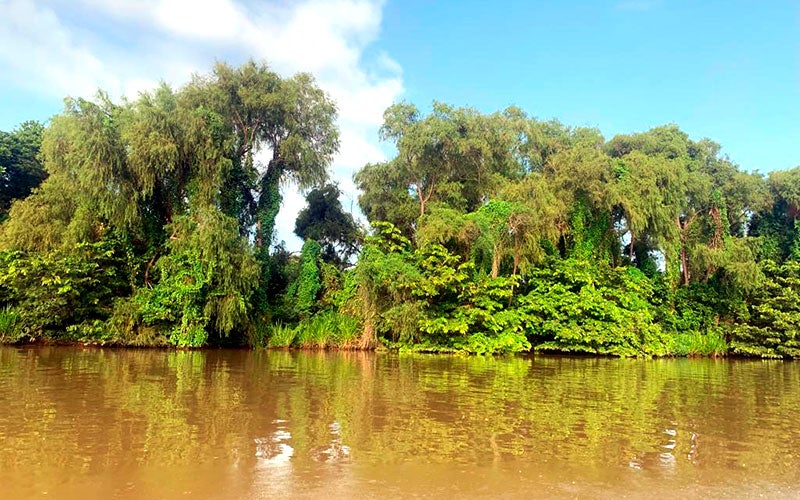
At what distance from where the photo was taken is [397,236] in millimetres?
25219

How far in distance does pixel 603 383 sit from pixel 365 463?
9.49 metres

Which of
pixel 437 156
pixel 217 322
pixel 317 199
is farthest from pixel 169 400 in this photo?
pixel 317 199

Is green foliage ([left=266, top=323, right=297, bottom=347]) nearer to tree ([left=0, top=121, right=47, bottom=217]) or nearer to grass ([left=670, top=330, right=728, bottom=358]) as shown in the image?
tree ([left=0, top=121, right=47, bottom=217])

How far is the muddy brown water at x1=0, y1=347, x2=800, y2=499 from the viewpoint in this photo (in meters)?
5.23

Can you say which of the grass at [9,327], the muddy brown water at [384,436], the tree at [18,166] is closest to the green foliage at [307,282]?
the grass at [9,327]

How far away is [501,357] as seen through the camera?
21.8m

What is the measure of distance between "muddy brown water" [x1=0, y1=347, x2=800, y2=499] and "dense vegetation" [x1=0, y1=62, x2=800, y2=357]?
9127 mm

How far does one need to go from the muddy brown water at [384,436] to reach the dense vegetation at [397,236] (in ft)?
29.9

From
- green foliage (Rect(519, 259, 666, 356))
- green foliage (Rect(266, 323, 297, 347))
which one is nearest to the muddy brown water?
green foliage (Rect(519, 259, 666, 356))

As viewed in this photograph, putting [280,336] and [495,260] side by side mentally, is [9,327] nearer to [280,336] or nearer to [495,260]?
[280,336]

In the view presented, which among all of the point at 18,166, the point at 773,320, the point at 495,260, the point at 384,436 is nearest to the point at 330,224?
the point at 495,260

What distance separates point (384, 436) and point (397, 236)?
18.3 metres

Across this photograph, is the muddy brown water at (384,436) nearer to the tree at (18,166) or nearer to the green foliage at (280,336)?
the green foliage at (280,336)

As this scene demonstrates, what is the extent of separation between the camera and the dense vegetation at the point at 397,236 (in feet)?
72.8
